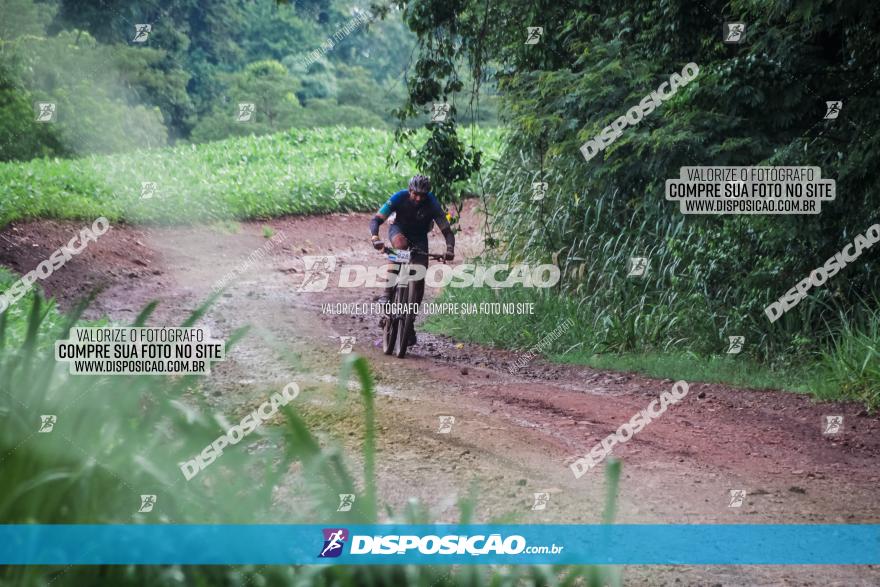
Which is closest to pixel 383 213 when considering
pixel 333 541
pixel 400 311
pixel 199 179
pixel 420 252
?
pixel 420 252

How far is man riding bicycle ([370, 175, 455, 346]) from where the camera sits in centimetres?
604

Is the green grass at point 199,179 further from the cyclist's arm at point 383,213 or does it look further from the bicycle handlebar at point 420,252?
the bicycle handlebar at point 420,252

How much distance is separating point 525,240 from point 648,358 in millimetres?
2338

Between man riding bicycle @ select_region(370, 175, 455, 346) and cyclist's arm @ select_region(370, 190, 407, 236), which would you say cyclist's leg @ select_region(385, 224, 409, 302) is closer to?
man riding bicycle @ select_region(370, 175, 455, 346)

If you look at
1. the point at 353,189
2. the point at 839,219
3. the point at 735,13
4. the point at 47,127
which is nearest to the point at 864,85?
the point at 839,219

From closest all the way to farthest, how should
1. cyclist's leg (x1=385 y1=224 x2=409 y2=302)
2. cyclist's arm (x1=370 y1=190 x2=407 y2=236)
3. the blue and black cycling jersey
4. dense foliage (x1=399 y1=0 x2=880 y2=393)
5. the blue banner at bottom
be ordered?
the blue banner at bottom < dense foliage (x1=399 y1=0 x2=880 y2=393) < cyclist's arm (x1=370 y1=190 x2=407 y2=236) < the blue and black cycling jersey < cyclist's leg (x1=385 y1=224 x2=409 y2=302)

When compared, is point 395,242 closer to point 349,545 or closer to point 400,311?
point 400,311

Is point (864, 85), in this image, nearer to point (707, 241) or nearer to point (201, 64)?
point (707, 241)

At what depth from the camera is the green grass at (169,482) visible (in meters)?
1.88

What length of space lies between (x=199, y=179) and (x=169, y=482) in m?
2.11

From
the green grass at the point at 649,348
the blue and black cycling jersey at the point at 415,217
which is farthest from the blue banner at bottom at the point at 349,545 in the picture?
the blue and black cycling jersey at the point at 415,217

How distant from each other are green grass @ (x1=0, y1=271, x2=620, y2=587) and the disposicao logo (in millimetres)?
23

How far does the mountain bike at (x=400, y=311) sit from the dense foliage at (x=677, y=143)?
3.63 feet

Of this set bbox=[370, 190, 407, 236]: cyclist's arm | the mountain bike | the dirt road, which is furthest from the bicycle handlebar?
the dirt road
